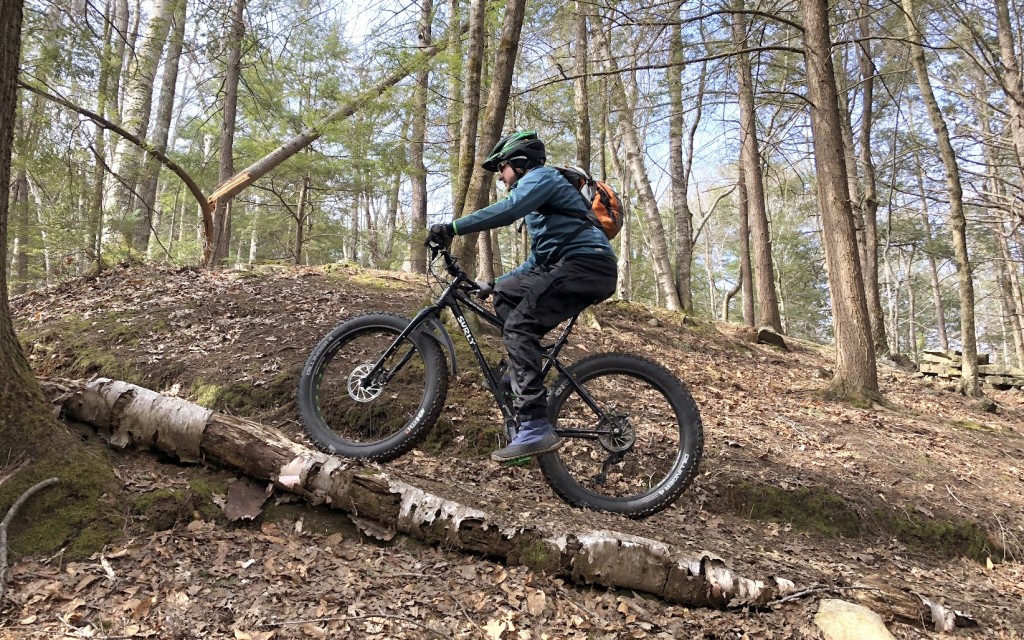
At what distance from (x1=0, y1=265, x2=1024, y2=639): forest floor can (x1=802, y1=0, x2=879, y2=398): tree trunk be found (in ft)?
1.89

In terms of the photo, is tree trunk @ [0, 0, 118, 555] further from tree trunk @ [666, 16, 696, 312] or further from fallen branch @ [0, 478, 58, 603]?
tree trunk @ [666, 16, 696, 312]

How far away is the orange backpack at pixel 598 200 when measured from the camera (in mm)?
3537

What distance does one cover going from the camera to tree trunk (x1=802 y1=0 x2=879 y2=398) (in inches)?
282

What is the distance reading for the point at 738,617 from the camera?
2.93 m

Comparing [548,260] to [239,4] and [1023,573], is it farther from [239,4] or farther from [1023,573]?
[239,4]

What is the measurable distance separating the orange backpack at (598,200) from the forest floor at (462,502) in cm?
192

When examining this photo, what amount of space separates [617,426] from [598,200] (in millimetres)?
1530

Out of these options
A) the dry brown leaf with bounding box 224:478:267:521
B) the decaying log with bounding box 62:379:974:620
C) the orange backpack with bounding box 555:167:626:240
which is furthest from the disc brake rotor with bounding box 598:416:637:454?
the dry brown leaf with bounding box 224:478:267:521

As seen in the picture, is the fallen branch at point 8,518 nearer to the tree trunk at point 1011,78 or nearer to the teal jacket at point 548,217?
the teal jacket at point 548,217

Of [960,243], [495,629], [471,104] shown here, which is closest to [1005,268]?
[960,243]

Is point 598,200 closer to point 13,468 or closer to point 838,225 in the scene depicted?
point 13,468

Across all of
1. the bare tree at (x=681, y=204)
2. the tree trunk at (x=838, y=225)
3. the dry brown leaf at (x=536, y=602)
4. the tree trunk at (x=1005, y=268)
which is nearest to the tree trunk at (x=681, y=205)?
the bare tree at (x=681, y=204)

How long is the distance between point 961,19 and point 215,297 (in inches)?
501

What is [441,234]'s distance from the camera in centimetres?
333
